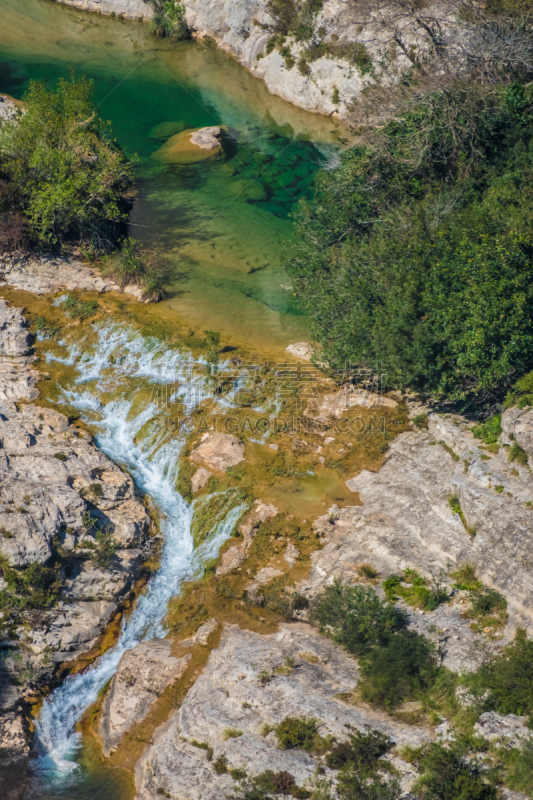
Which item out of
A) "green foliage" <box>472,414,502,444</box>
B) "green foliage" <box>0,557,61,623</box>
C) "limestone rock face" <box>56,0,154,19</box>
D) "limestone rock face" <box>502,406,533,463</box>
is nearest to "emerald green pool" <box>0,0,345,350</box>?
"limestone rock face" <box>56,0,154,19</box>

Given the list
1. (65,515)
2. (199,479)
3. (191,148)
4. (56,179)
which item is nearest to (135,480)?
(199,479)

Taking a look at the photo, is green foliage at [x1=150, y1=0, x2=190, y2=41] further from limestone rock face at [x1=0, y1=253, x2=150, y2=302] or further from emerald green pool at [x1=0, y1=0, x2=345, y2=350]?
limestone rock face at [x1=0, y1=253, x2=150, y2=302]

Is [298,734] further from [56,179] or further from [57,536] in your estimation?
[56,179]

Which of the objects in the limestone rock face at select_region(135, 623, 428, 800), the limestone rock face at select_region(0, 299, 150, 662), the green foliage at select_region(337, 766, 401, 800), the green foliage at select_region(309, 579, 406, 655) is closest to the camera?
the green foliage at select_region(337, 766, 401, 800)

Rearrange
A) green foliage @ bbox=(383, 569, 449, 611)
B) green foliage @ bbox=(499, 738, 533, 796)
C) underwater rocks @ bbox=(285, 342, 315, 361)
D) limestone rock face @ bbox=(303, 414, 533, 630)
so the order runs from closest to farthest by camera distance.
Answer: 1. green foliage @ bbox=(499, 738, 533, 796)
2. limestone rock face @ bbox=(303, 414, 533, 630)
3. green foliage @ bbox=(383, 569, 449, 611)
4. underwater rocks @ bbox=(285, 342, 315, 361)

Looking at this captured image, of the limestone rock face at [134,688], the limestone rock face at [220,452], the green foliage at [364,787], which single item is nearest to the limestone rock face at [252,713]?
the green foliage at [364,787]

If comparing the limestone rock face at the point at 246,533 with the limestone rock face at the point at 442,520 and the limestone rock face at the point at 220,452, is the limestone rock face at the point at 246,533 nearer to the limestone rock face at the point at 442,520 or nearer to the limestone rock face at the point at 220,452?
the limestone rock face at the point at 442,520
